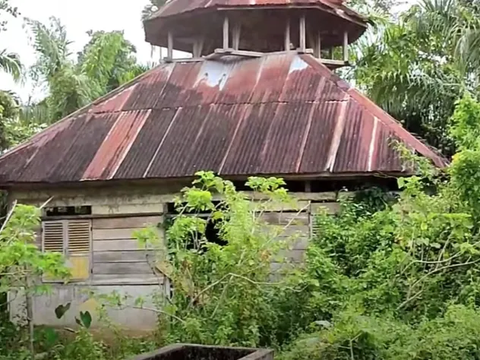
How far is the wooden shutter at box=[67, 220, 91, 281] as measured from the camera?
11.4 meters

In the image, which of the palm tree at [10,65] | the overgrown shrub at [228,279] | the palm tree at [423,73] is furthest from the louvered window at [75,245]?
the palm tree at [423,73]

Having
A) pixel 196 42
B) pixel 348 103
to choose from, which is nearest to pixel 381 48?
pixel 196 42

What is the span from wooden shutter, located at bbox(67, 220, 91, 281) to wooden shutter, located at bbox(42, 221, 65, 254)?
12cm

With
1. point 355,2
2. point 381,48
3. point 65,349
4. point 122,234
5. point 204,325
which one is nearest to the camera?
point 204,325

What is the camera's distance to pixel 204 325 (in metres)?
8.51

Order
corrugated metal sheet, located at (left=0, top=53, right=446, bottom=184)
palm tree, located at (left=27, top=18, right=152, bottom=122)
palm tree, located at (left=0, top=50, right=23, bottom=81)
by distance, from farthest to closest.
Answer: palm tree, located at (left=27, top=18, right=152, bottom=122) < palm tree, located at (left=0, top=50, right=23, bottom=81) < corrugated metal sheet, located at (left=0, top=53, right=446, bottom=184)

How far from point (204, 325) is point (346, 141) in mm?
3722

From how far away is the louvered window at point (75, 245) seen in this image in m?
11.4

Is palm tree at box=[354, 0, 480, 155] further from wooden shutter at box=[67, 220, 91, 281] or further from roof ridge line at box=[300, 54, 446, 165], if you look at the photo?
wooden shutter at box=[67, 220, 91, 281]

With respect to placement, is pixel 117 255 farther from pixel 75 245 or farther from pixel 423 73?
pixel 423 73

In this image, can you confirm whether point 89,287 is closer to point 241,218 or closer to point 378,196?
point 241,218

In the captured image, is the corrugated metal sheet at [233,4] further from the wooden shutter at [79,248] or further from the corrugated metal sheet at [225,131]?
the wooden shutter at [79,248]

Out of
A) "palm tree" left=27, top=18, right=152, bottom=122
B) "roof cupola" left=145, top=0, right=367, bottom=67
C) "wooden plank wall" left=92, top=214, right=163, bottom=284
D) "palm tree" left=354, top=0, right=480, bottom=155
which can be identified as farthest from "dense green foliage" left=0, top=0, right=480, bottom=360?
"palm tree" left=27, top=18, right=152, bottom=122

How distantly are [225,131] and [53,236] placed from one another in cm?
331
